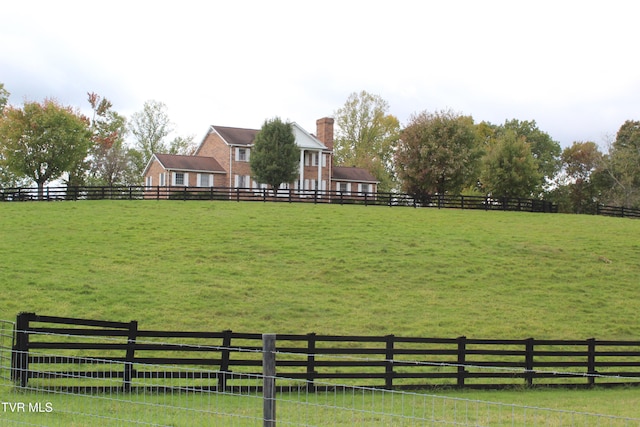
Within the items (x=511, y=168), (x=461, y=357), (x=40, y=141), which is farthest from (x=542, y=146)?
(x=461, y=357)

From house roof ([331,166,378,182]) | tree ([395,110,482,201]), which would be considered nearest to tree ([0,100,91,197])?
house roof ([331,166,378,182])

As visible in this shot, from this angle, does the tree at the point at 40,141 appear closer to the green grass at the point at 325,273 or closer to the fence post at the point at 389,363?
the green grass at the point at 325,273

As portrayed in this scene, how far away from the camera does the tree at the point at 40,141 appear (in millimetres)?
54719

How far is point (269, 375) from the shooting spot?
5.35 m

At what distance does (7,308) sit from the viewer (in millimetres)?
19641

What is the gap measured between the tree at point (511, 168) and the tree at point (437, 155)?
3.86 metres

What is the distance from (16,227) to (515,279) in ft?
73.0

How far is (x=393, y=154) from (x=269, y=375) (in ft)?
205

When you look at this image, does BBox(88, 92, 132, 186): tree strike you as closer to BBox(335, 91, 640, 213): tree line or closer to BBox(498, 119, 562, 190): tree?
BBox(335, 91, 640, 213): tree line

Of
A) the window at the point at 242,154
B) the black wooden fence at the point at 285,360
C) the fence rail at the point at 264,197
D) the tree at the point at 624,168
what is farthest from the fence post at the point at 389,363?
the tree at the point at 624,168

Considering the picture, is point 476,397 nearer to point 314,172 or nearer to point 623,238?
point 623,238

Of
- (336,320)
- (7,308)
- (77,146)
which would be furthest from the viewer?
(77,146)

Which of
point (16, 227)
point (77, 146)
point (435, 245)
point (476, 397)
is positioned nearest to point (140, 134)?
point (77, 146)

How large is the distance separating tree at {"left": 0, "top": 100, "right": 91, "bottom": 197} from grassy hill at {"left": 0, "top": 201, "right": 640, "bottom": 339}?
50.9 feet
